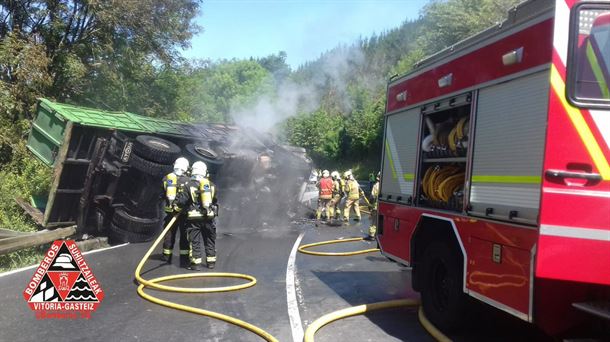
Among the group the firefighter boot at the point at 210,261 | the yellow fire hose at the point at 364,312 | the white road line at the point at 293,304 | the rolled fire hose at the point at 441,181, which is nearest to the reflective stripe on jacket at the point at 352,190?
the white road line at the point at 293,304

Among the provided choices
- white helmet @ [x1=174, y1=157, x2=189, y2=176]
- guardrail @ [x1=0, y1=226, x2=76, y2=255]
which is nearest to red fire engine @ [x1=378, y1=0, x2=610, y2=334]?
white helmet @ [x1=174, y1=157, x2=189, y2=176]

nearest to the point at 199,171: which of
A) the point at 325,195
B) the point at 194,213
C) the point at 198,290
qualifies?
the point at 194,213

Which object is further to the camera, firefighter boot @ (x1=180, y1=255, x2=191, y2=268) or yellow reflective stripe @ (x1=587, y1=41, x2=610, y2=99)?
firefighter boot @ (x1=180, y1=255, x2=191, y2=268)

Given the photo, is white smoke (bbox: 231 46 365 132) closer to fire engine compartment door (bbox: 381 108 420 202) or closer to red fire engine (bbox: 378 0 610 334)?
fire engine compartment door (bbox: 381 108 420 202)

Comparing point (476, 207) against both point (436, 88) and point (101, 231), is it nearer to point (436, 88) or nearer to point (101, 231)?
point (436, 88)

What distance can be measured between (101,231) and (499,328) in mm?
8168

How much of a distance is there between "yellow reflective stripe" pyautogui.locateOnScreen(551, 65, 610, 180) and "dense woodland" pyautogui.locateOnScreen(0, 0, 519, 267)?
26.8ft

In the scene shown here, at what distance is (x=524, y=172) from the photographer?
3.67m

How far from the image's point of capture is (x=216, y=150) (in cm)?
1379

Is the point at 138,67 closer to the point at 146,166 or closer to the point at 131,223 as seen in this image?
the point at 146,166

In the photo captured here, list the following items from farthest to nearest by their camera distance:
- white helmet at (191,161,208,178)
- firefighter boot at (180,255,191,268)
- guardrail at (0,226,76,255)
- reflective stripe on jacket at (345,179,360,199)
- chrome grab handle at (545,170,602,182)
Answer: reflective stripe on jacket at (345,179,360,199), white helmet at (191,161,208,178), firefighter boot at (180,255,191,268), guardrail at (0,226,76,255), chrome grab handle at (545,170,602,182)

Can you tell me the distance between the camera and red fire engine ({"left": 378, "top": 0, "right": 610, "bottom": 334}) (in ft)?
10.9

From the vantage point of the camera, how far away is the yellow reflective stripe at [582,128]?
10.7 ft

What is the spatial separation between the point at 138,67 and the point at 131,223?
1105 centimetres
